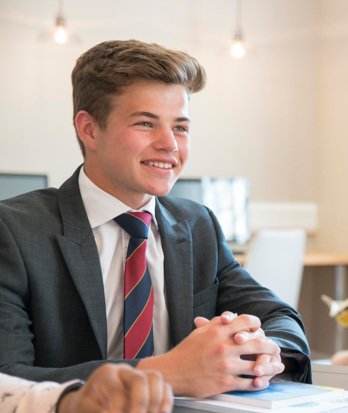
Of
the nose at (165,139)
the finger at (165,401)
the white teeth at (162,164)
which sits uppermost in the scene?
the nose at (165,139)

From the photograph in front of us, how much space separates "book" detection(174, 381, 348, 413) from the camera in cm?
115

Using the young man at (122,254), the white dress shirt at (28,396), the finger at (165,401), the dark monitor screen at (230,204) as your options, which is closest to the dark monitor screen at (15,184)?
the dark monitor screen at (230,204)

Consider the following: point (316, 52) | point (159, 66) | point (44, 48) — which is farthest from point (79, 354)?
point (316, 52)

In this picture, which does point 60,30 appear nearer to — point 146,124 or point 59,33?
point 59,33

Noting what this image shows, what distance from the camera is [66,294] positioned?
151 cm

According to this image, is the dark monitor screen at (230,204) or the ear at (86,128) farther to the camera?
the dark monitor screen at (230,204)

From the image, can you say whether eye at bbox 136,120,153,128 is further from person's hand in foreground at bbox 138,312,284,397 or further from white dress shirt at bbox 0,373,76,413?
white dress shirt at bbox 0,373,76,413

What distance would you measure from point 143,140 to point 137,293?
284mm

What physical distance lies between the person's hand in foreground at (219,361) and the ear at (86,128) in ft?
1.59

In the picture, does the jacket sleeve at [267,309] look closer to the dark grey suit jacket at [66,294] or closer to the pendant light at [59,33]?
the dark grey suit jacket at [66,294]

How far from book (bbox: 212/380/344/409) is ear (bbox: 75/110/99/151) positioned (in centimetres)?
63

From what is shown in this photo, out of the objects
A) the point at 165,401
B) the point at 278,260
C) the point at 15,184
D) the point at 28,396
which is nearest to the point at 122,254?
the point at 28,396

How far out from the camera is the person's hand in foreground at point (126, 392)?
735 millimetres

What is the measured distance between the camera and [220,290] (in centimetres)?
176
